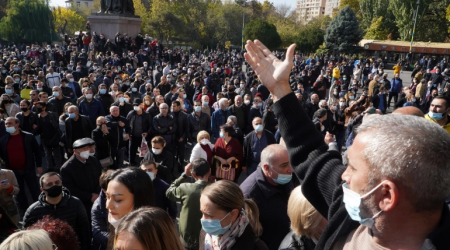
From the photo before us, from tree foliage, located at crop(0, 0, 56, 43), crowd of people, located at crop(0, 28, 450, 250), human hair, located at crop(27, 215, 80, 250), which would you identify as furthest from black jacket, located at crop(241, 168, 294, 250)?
tree foliage, located at crop(0, 0, 56, 43)

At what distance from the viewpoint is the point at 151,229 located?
239cm

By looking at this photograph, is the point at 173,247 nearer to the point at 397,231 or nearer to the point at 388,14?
the point at 397,231

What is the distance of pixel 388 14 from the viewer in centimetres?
5131

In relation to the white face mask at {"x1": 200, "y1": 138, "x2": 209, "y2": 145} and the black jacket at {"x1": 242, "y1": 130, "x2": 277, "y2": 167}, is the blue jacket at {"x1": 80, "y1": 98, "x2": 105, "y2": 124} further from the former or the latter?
the black jacket at {"x1": 242, "y1": 130, "x2": 277, "y2": 167}

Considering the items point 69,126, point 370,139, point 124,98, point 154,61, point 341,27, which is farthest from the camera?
point 341,27

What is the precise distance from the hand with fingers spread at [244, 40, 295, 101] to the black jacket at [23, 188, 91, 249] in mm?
3006

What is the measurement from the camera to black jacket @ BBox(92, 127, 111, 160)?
7.05 metres

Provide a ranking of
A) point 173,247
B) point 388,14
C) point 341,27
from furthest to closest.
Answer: point 388,14 → point 341,27 → point 173,247

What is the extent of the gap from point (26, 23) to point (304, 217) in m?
56.7

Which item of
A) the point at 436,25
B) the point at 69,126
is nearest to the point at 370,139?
the point at 69,126

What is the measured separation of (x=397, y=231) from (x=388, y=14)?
57.5 meters

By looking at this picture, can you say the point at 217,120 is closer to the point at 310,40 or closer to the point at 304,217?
the point at 304,217

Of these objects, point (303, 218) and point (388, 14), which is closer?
point (303, 218)

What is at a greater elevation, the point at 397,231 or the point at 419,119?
the point at 419,119
